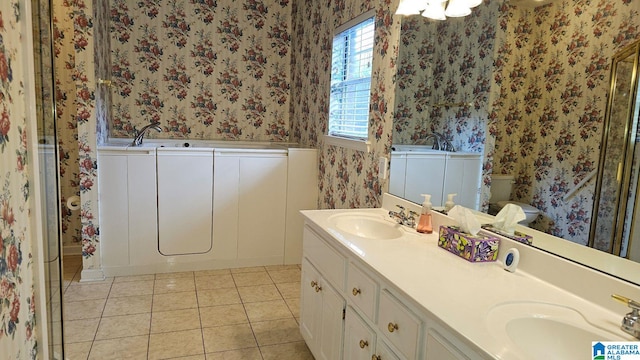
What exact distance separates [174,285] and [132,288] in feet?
0.98

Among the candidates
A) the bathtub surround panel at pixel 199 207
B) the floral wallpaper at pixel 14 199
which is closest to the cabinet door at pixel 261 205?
the bathtub surround panel at pixel 199 207

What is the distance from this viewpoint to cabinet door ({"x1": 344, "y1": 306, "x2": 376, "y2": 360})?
1.54 meters

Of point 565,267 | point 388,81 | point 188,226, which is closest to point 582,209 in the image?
point 565,267

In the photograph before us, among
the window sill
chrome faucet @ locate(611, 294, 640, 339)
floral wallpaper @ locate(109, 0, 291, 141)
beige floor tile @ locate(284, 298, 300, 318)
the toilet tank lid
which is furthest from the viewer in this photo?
floral wallpaper @ locate(109, 0, 291, 141)

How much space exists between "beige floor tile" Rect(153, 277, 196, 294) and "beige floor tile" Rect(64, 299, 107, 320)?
0.38m

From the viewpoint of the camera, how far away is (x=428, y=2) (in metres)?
2.09

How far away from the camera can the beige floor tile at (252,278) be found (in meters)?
3.35

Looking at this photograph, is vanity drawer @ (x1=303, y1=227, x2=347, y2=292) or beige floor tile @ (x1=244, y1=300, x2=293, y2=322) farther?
beige floor tile @ (x1=244, y1=300, x2=293, y2=322)

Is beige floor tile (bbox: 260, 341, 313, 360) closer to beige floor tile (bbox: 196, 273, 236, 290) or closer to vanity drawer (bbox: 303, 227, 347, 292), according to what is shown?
vanity drawer (bbox: 303, 227, 347, 292)

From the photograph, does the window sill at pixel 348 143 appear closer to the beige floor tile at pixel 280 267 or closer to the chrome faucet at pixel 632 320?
the beige floor tile at pixel 280 267

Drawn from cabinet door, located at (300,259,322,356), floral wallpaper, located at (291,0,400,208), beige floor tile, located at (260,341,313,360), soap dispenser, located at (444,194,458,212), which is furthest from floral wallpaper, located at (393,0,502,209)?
beige floor tile, located at (260,341,313,360)

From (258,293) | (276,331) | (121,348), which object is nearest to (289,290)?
(258,293)

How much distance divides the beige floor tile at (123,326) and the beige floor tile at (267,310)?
65 cm

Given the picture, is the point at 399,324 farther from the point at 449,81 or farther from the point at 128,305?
the point at 128,305
